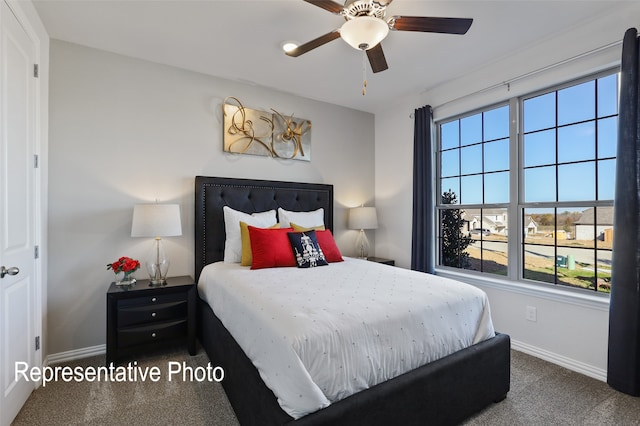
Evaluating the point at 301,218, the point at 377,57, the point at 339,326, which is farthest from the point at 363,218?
the point at 339,326

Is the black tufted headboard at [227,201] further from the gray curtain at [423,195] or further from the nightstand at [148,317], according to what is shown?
the gray curtain at [423,195]

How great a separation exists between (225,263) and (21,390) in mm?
1518

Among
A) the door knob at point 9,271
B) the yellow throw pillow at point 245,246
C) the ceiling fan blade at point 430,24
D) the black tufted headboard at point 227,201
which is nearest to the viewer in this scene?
the door knob at point 9,271

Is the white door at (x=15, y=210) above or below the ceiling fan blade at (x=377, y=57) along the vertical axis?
below

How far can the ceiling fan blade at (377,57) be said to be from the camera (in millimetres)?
2098

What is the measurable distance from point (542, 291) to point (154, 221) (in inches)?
130

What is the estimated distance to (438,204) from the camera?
3.66 meters

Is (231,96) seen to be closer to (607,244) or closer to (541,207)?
(541,207)

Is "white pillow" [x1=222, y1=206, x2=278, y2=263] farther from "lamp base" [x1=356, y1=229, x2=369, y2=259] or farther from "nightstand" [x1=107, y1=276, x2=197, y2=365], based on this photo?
"lamp base" [x1=356, y1=229, x2=369, y2=259]

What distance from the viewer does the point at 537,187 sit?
280 centimetres

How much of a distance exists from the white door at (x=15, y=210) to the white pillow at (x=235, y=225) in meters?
1.38

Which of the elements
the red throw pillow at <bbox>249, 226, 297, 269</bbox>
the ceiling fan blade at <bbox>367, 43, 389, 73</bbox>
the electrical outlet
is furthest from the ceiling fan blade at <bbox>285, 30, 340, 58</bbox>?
the electrical outlet

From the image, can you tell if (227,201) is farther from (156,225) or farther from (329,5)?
(329,5)

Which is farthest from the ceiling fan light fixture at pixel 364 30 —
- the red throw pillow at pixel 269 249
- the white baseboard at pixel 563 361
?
the white baseboard at pixel 563 361
